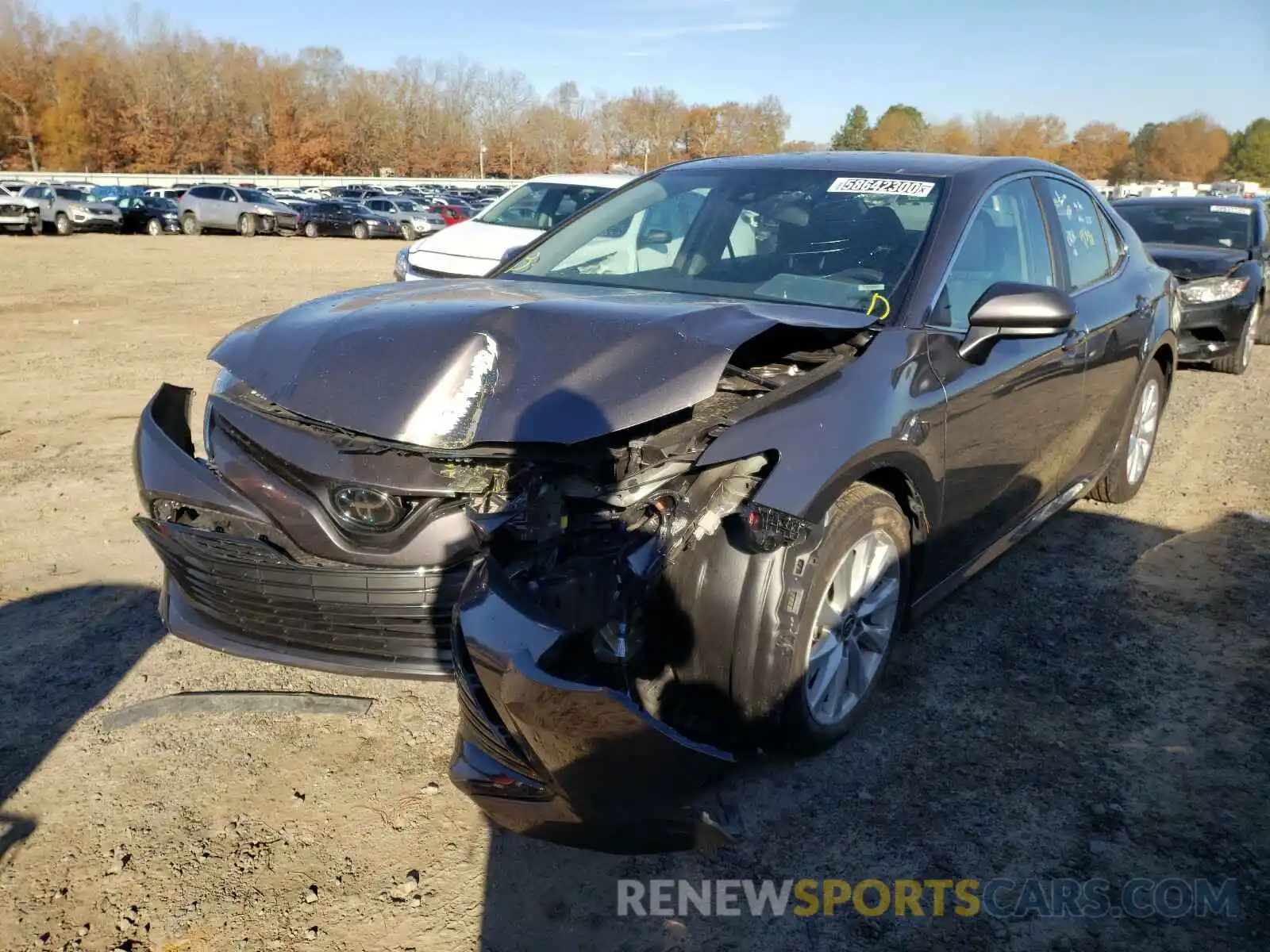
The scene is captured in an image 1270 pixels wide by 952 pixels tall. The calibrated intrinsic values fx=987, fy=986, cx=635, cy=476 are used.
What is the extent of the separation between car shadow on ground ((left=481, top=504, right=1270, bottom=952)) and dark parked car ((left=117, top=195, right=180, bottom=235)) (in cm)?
3520

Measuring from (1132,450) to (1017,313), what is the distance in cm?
258

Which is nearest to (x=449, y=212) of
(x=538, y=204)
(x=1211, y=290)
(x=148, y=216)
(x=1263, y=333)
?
(x=148, y=216)

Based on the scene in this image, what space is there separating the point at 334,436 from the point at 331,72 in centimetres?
10057

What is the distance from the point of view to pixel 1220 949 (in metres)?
2.27

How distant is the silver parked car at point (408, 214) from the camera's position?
110ft

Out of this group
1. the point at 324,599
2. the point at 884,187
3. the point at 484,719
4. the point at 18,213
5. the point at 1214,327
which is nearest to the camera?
the point at 484,719

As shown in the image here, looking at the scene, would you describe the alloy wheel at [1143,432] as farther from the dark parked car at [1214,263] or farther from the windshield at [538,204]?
the windshield at [538,204]

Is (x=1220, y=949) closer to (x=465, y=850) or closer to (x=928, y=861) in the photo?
(x=928, y=861)

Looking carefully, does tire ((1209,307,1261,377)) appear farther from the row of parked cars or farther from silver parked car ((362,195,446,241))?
silver parked car ((362,195,446,241))

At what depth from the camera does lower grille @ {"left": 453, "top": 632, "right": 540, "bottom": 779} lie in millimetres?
2340

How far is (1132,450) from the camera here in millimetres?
5234

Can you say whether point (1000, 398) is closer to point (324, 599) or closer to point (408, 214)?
point (324, 599)

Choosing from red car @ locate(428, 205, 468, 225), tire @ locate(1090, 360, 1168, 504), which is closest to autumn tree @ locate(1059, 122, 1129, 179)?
red car @ locate(428, 205, 468, 225)

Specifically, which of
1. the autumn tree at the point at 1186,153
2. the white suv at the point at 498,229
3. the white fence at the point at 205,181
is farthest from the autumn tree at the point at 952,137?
the white suv at the point at 498,229
